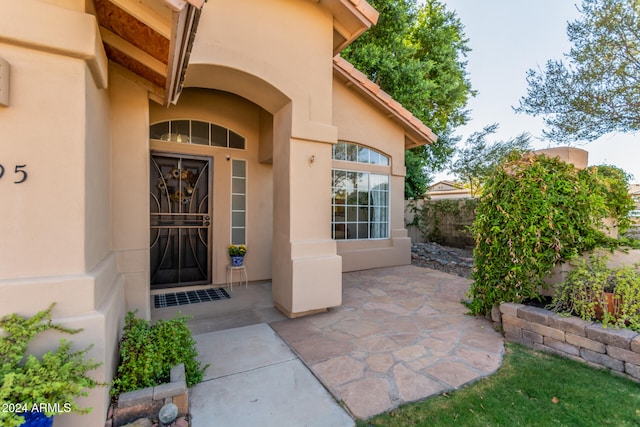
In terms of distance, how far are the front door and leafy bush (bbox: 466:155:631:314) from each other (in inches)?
207

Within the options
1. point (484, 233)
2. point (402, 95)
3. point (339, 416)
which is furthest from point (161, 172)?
point (402, 95)

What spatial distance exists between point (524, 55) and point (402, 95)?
220 inches

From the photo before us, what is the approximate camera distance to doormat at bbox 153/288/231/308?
16.5 ft

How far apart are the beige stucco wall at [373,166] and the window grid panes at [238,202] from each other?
2.42 meters

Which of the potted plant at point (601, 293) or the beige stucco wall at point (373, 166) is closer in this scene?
the potted plant at point (601, 293)

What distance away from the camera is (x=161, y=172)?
5.58 m

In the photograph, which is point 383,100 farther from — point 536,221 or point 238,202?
point 536,221

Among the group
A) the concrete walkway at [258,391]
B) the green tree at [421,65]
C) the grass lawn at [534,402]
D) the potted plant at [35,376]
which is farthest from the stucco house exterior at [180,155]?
the green tree at [421,65]

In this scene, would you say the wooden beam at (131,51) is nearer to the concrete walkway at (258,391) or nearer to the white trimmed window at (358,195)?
the concrete walkway at (258,391)

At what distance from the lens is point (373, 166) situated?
802 cm

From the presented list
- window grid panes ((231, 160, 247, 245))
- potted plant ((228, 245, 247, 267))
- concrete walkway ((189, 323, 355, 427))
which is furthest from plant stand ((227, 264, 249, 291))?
concrete walkway ((189, 323, 355, 427))

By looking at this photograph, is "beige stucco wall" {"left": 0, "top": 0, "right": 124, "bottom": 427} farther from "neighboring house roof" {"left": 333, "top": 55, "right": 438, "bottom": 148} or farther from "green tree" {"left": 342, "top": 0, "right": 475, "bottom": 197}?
"green tree" {"left": 342, "top": 0, "right": 475, "bottom": 197}

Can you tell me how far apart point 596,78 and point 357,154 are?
8998 mm

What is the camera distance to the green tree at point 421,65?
35.0ft
